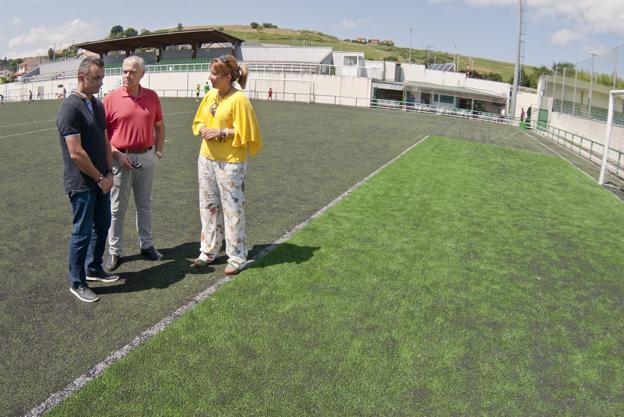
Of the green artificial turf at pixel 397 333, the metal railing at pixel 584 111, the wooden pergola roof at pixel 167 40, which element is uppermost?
the wooden pergola roof at pixel 167 40

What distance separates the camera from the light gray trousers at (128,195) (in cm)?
497

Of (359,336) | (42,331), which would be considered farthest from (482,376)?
(42,331)

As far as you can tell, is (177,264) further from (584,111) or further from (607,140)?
(584,111)

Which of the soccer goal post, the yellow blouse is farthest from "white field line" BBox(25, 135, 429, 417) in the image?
the soccer goal post

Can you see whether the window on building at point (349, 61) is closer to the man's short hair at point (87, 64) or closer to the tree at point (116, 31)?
the man's short hair at point (87, 64)

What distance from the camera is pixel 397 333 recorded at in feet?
13.3

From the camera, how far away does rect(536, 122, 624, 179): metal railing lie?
591 inches

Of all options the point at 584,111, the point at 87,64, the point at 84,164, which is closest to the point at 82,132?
the point at 84,164

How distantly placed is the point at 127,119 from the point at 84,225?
123 cm

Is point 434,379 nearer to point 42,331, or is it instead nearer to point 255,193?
point 42,331

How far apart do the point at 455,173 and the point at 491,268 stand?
264 inches

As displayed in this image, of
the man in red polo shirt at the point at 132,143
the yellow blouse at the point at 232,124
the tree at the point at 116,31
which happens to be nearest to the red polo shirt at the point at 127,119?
the man in red polo shirt at the point at 132,143

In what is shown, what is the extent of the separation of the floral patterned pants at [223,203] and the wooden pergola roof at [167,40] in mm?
51420

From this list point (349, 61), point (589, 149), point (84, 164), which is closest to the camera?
point (84, 164)
